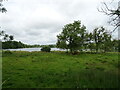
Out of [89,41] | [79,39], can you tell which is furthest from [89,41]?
[79,39]

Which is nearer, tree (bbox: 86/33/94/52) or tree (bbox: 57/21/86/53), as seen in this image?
tree (bbox: 57/21/86/53)

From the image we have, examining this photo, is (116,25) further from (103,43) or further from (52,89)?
(103,43)

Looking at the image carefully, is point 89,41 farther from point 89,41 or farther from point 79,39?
point 79,39

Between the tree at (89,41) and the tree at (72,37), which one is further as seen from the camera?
the tree at (89,41)

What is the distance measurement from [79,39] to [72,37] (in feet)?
8.74

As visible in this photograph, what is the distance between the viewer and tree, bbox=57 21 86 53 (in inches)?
2133

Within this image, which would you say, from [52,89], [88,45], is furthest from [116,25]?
[88,45]

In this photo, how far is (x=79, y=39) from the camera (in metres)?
53.8

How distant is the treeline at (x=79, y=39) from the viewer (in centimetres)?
5438

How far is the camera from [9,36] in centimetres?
1358

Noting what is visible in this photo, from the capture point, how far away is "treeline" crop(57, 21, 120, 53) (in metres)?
54.4

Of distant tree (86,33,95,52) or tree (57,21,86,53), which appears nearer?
tree (57,21,86,53)

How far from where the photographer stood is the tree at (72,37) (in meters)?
54.2

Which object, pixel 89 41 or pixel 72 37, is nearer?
pixel 72 37
